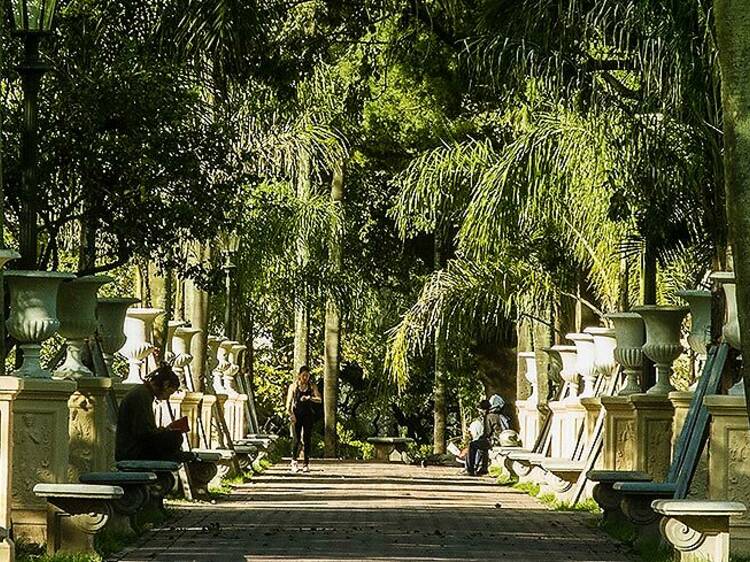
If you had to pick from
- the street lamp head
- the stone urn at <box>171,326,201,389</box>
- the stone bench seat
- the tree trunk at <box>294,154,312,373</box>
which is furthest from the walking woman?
the stone bench seat

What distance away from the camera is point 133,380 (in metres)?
22.2

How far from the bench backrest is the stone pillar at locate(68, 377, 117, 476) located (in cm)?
482

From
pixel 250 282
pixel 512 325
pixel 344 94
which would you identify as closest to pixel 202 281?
pixel 250 282

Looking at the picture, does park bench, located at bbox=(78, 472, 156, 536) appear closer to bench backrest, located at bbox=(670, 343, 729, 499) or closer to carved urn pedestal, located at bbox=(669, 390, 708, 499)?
bench backrest, located at bbox=(670, 343, 729, 499)

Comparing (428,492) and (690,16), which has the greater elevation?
(690,16)

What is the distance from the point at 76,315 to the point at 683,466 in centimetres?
505

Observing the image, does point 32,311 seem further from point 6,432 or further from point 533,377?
point 533,377

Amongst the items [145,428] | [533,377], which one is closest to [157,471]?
[145,428]

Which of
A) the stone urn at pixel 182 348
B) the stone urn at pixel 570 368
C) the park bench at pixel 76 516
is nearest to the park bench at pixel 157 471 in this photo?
the park bench at pixel 76 516

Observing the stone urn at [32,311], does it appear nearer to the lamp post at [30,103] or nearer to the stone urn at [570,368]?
the lamp post at [30,103]

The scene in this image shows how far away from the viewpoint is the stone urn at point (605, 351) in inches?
930

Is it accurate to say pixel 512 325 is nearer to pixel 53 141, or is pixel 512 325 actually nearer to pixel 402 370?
pixel 402 370

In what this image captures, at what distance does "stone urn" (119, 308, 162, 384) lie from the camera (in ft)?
73.2

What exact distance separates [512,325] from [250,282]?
9979mm
